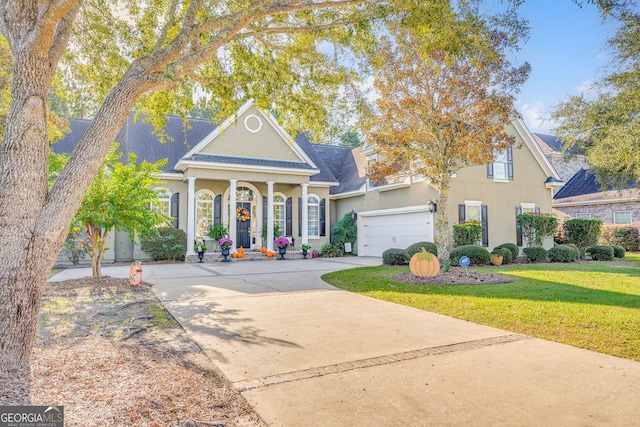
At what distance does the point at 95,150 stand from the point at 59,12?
136cm

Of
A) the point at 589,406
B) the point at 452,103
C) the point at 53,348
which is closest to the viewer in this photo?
the point at 589,406

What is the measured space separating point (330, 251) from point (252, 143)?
21.6 feet

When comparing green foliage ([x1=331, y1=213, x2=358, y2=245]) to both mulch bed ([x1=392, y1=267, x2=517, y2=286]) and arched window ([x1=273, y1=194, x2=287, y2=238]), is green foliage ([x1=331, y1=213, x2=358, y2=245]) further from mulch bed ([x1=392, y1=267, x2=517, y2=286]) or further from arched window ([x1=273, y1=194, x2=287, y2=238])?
mulch bed ([x1=392, y1=267, x2=517, y2=286])

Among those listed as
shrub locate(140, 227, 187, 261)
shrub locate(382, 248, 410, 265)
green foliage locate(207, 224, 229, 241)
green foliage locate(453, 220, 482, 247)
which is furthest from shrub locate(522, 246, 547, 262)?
shrub locate(140, 227, 187, 261)

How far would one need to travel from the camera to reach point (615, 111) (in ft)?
36.3

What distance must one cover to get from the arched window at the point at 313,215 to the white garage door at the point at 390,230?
2224mm

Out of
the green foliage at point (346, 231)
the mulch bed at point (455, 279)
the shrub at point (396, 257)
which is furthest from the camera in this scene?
the green foliage at point (346, 231)

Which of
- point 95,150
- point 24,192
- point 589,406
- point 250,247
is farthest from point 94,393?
point 250,247

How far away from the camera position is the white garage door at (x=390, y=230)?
1633 cm

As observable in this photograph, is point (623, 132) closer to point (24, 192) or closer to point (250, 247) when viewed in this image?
point (24, 192)

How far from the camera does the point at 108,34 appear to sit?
727 centimetres

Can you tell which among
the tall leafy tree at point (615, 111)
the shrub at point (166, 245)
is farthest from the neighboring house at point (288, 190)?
the tall leafy tree at point (615, 111)

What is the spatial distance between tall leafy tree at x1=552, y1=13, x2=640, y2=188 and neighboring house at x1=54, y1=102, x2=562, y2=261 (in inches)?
114

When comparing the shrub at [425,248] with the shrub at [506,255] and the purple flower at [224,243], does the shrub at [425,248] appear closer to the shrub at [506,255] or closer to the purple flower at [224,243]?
the shrub at [506,255]
